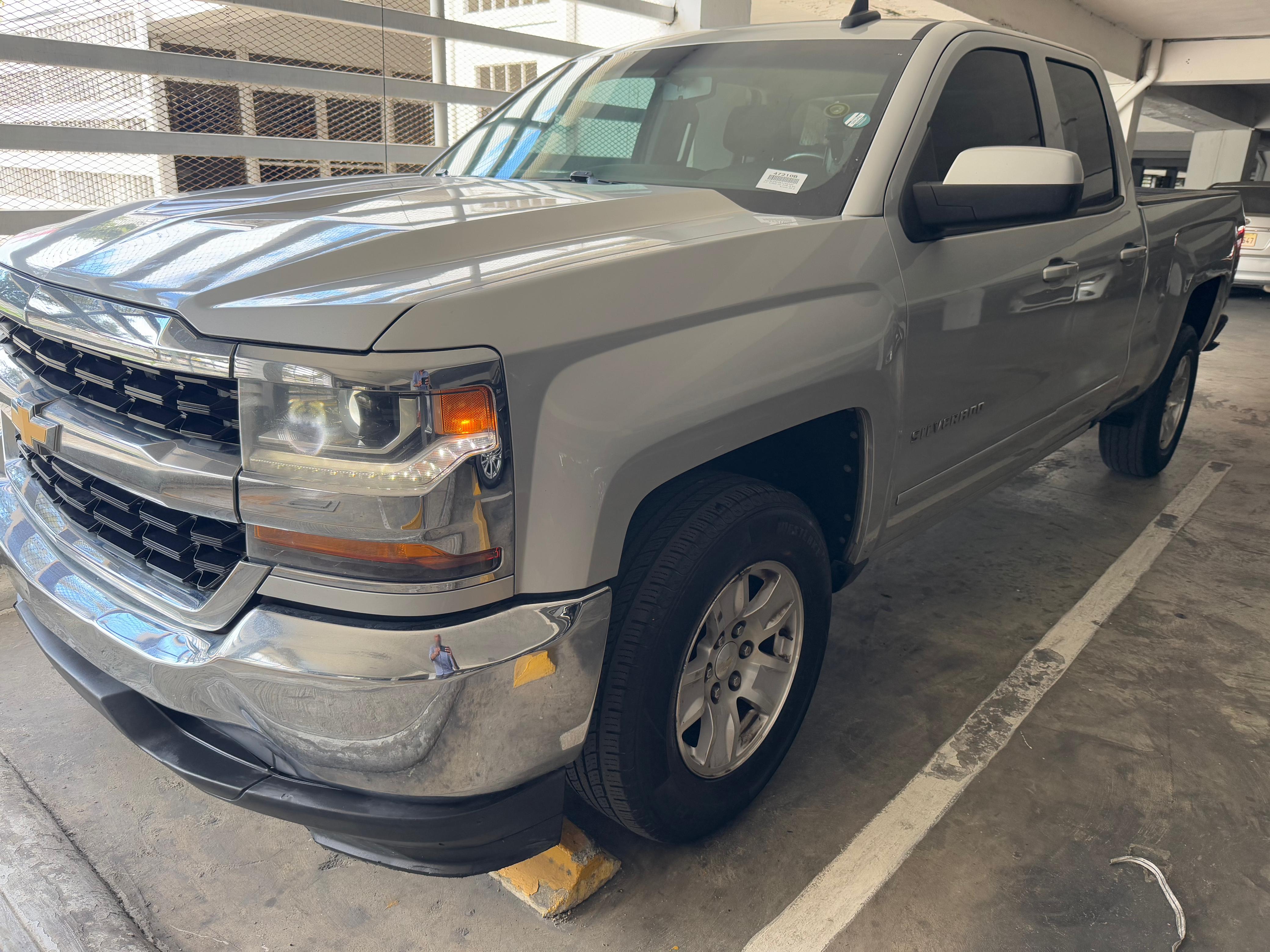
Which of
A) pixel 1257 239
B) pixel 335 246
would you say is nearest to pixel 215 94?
pixel 335 246

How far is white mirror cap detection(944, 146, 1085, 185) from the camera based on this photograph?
87.7 inches

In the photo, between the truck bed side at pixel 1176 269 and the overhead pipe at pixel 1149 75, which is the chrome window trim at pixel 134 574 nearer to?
the truck bed side at pixel 1176 269

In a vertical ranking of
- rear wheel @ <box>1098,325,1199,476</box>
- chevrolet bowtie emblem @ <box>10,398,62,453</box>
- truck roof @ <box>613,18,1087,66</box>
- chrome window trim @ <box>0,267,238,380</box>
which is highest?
truck roof @ <box>613,18,1087,66</box>

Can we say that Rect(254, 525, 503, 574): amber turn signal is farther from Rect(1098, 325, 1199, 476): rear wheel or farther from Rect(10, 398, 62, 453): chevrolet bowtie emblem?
Rect(1098, 325, 1199, 476): rear wheel

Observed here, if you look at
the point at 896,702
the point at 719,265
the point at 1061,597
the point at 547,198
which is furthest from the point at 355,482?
the point at 1061,597

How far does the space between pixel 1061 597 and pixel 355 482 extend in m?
2.88

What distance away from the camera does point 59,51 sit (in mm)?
4246

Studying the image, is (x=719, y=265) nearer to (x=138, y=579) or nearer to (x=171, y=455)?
(x=171, y=455)

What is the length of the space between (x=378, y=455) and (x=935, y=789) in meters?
1.70

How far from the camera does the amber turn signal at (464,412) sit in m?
1.37

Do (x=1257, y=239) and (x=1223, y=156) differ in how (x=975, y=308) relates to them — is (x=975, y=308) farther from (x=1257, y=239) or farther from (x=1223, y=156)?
(x=1223, y=156)

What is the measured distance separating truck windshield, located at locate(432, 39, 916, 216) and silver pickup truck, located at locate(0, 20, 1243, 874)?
2 centimetres

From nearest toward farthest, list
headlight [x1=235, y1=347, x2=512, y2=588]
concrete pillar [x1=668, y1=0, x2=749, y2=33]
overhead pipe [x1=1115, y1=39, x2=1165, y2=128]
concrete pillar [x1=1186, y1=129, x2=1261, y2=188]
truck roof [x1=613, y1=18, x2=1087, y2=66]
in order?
headlight [x1=235, y1=347, x2=512, y2=588] → truck roof [x1=613, y1=18, x2=1087, y2=66] → concrete pillar [x1=668, y1=0, x2=749, y2=33] → overhead pipe [x1=1115, y1=39, x2=1165, y2=128] → concrete pillar [x1=1186, y1=129, x2=1261, y2=188]

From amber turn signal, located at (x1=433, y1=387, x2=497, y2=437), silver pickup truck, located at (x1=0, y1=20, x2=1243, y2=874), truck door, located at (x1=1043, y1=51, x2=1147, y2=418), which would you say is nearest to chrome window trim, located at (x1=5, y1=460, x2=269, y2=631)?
silver pickup truck, located at (x1=0, y1=20, x2=1243, y2=874)
